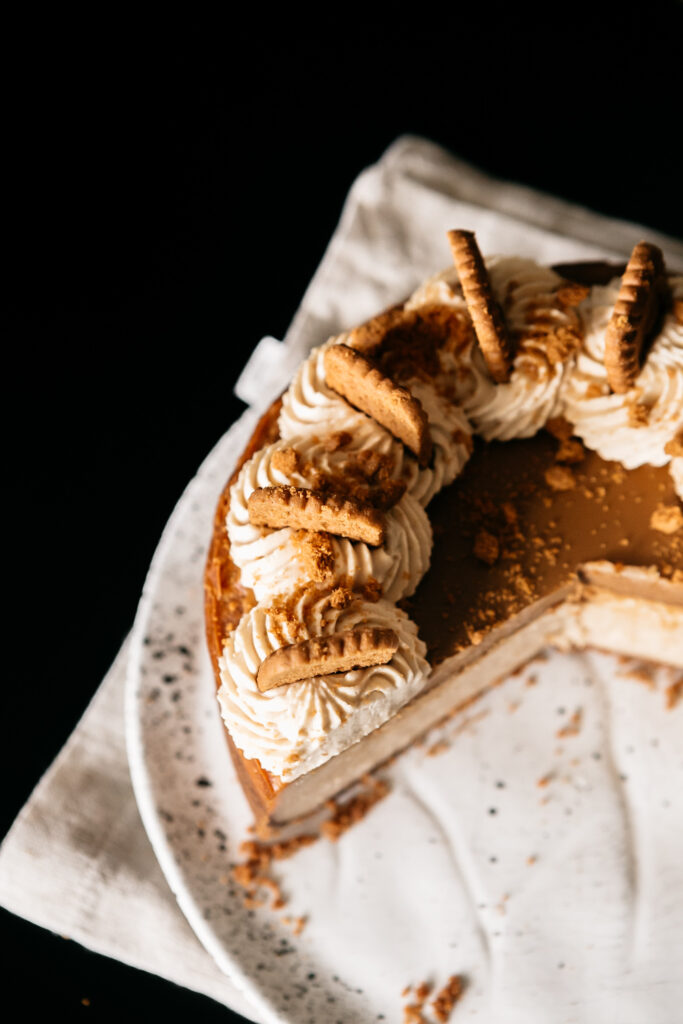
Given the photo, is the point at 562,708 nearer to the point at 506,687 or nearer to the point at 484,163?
the point at 506,687

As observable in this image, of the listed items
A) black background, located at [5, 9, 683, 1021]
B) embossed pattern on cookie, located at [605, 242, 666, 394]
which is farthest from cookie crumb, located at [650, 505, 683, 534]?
black background, located at [5, 9, 683, 1021]

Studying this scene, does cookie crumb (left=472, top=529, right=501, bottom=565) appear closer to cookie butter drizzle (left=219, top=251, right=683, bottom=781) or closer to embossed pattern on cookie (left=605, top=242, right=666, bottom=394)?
cookie butter drizzle (left=219, top=251, right=683, bottom=781)

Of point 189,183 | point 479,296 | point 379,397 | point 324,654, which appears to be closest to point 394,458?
point 379,397

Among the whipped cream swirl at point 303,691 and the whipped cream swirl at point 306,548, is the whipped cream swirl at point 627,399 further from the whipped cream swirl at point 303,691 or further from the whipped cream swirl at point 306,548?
the whipped cream swirl at point 303,691

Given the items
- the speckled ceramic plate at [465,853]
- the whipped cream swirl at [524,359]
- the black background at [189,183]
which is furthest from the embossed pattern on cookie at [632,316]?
the black background at [189,183]

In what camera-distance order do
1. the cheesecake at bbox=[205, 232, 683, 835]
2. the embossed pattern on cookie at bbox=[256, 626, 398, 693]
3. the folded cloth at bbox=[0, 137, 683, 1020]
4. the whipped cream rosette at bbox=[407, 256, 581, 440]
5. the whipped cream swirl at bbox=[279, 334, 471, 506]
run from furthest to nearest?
the folded cloth at bbox=[0, 137, 683, 1020], the whipped cream rosette at bbox=[407, 256, 581, 440], the whipped cream swirl at bbox=[279, 334, 471, 506], the cheesecake at bbox=[205, 232, 683, 835], the embossed pattern on cookie at bbox=[256, 626, 398, 693]
